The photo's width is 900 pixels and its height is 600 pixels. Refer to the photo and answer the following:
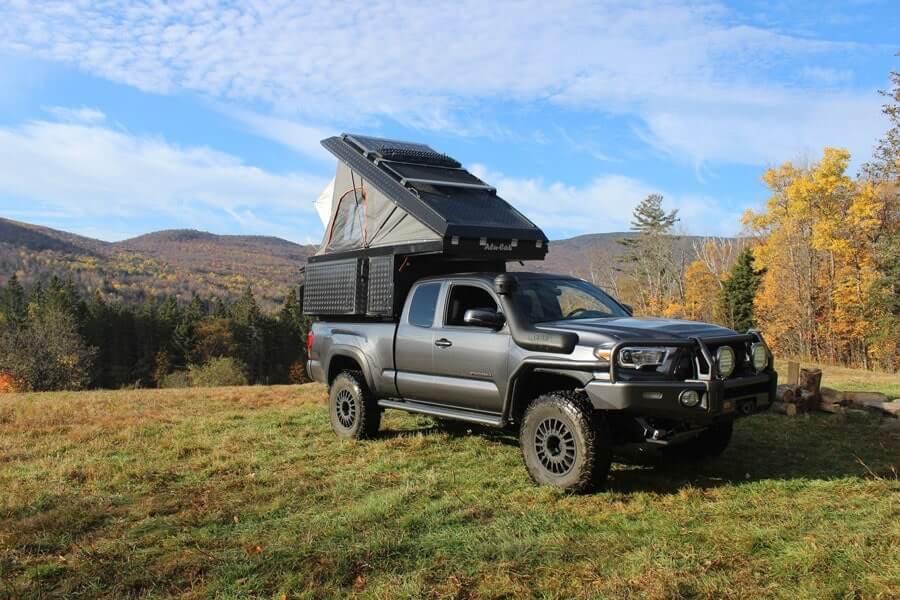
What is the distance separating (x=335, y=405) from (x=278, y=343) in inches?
2748

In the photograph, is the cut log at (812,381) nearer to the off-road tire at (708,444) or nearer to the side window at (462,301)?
the off-road tire at (708,444)

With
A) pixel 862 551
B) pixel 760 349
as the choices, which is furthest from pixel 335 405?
pixel 862 551

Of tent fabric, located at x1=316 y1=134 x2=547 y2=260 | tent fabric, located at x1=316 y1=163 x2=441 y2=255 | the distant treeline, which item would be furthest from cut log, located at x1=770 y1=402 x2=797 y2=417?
the distant treeline

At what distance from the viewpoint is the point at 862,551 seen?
3809mm

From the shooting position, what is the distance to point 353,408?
26.0 feet

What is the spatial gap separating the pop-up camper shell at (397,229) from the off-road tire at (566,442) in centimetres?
235

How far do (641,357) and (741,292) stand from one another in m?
44.8

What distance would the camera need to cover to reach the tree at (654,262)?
2210 inches

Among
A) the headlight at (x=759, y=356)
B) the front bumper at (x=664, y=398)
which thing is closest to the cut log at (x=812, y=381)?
the headlight at (x=759, y=356)

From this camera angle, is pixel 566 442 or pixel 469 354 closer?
pixel 566 442

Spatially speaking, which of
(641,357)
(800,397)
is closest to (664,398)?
(641,357)

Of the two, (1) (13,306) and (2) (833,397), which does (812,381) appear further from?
(1) (13,306)

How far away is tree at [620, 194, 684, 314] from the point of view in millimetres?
56125

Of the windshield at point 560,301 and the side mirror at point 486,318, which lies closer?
the side mirror at point 486,318
